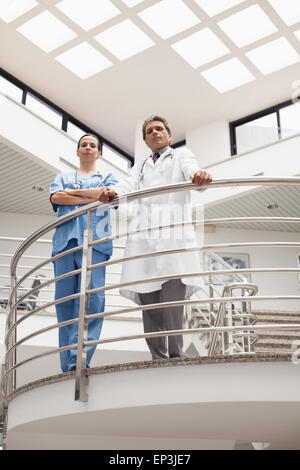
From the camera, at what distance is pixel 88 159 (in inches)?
125

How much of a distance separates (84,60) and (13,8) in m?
1.50

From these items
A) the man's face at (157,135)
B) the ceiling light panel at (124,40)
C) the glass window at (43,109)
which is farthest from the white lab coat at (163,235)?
the glass window at (43,109)

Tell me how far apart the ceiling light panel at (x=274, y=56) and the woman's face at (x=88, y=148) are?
686cm

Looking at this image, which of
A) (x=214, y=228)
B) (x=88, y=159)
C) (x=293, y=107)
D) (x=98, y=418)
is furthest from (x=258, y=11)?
(x=98, y=418)

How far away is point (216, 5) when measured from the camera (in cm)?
836

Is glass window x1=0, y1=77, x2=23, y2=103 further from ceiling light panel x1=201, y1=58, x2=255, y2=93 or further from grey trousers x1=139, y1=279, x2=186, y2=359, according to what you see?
grey trousers x1=139, y1=279, x2=186, y2=359

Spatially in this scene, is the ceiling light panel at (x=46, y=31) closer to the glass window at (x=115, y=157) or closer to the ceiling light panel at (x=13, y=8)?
the ceiling light panel at (x=13, y=8)

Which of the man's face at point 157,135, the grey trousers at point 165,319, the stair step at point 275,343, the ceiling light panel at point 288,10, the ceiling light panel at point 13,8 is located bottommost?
the grey trousers at point 165,319

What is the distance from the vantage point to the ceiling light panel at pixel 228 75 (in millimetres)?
9539

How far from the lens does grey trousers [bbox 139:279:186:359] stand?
8.48 ft

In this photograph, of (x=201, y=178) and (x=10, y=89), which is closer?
(x=201, y=178)

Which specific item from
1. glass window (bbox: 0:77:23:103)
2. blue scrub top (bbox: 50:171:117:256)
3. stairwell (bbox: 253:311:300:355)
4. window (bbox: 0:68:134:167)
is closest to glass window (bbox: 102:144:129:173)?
window (bbox: 0:68:134:167)

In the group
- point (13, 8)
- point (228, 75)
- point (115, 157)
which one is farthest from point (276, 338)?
point (115, 157)

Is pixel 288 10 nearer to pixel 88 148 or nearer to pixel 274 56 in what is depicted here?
pixel 274 56
